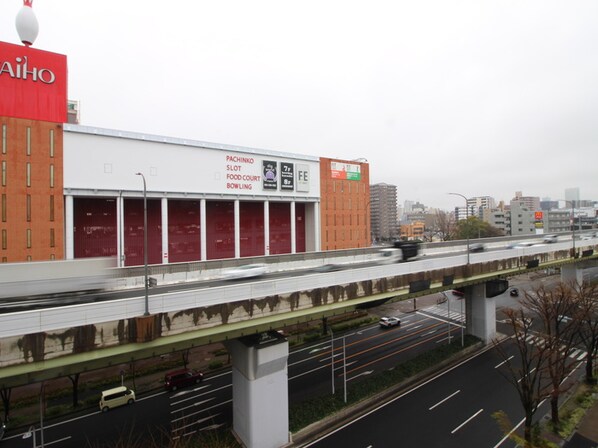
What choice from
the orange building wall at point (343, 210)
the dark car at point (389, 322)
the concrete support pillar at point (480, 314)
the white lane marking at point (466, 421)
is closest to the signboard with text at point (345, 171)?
the orange building wall at point (343, 210)

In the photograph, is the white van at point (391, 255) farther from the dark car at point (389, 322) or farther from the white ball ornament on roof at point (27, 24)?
the white ball ornament on roof at point (27, 24)

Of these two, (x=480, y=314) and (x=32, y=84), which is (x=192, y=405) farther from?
(x=32, y=84)

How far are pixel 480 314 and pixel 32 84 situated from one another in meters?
51.4

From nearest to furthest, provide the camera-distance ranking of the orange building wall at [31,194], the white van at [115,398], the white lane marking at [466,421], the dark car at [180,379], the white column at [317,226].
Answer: the white lane marking at [466,421] < the white van at [115,398] < the dark car at [180,379] < the orange building wall at [31,194] < the white column at [317,226]

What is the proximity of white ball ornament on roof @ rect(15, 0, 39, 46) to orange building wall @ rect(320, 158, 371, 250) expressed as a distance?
3993 cm

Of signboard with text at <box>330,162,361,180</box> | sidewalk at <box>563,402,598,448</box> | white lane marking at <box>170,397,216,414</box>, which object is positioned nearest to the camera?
sidewalk at <box>563,402,598,448</box>

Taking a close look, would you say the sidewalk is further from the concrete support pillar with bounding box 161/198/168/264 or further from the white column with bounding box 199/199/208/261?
the concrete support pillar with bounding box 161/198/168/264

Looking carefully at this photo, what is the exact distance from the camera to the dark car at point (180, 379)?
25.3 metres

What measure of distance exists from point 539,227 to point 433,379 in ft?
293

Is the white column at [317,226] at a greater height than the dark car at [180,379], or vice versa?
the white column at [317,226]

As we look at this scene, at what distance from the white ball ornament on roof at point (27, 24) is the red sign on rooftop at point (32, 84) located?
1561mm

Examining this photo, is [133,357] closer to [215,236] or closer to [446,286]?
[446,286]

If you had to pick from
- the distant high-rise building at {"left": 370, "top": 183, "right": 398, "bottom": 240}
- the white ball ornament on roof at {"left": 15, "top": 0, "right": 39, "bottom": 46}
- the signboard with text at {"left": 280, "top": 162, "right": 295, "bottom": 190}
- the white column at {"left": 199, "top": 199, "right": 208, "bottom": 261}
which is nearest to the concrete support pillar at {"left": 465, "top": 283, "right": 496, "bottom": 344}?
the signboard with text at {"left": 280, "top": 162, "right": 295, "bottom": 190}

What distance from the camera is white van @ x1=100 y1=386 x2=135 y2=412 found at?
22594mm
